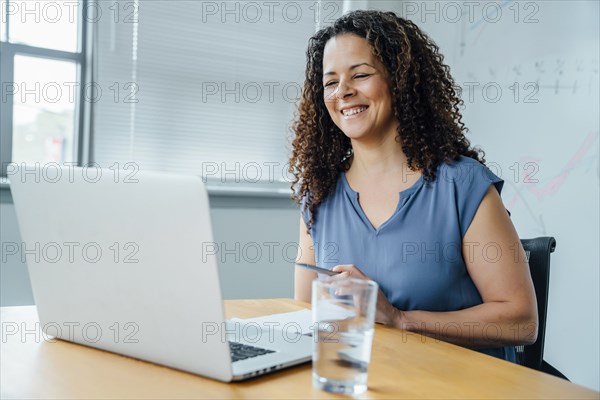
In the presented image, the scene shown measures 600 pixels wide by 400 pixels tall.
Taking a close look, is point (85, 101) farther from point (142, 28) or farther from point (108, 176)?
point (108, 176)

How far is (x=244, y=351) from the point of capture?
89cm

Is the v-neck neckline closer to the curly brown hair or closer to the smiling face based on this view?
the curly brown hair

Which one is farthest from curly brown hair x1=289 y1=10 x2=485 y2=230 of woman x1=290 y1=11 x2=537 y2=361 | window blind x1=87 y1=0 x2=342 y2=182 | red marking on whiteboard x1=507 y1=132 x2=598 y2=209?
window blind x1=87 y1=0 x2=342 y2=182

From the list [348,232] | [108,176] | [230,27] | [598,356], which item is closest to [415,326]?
[348,232]

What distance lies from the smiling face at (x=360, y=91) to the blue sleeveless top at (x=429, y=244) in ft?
0.63

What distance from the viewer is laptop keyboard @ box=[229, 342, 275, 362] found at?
2.81 feet

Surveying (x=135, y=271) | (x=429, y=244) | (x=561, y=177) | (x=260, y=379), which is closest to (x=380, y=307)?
(x=429, y=244)

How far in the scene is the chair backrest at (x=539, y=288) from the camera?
1329 mm

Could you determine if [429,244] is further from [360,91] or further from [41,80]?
[41,80]

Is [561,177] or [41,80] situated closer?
[561,177]

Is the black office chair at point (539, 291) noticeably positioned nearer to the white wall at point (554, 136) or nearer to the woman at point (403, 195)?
the woman at point (403, 195)

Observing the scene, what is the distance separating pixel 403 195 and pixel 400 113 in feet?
0.71

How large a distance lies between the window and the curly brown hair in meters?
1.34

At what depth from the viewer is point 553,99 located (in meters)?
2.35
